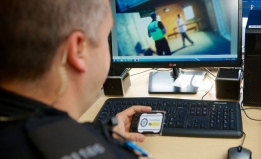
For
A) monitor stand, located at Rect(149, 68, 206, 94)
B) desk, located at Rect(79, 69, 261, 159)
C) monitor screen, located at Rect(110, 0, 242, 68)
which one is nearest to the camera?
desk, located at Rect(79, 69, 261, 159)

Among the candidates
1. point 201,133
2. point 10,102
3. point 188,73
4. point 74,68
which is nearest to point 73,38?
point 74,68

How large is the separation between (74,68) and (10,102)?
14cm

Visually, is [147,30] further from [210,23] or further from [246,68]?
[246,68]

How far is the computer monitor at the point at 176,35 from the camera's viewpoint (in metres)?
1.38

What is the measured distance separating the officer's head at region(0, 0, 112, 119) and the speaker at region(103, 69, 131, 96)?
0.73 metres

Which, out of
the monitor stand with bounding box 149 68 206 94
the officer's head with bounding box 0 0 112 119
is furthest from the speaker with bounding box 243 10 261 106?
the officer's head with bounding box 0 0 112 119

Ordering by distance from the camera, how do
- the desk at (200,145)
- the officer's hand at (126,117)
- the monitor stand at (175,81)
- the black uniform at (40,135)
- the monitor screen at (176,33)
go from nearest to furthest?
1. the black uniform at (40,135)
2. the desk at (200,145)
3. the officer's hand at (126,117)
4. the monitor screen at (176,33)
5. the monitor stand at (175,81)

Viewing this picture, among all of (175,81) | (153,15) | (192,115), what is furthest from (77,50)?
(175,81)

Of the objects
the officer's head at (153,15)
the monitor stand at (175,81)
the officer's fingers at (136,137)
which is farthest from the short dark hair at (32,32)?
the monitor stand at (175,81)

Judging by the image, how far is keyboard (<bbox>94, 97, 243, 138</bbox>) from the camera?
1178mm

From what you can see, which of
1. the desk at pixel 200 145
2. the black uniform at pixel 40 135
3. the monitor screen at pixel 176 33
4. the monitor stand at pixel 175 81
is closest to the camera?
the black uniform at pixel 40 135

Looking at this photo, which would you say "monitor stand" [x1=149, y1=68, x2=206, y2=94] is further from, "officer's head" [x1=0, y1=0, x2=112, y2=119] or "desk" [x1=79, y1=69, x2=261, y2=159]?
"officer's head" [x1=0, y1=0, x2=112, y2=119]

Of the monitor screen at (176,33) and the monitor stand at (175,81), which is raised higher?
the monitor screen at (176,33)

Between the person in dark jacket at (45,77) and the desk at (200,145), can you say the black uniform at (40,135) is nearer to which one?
the person in dark jacket at (45,77)
